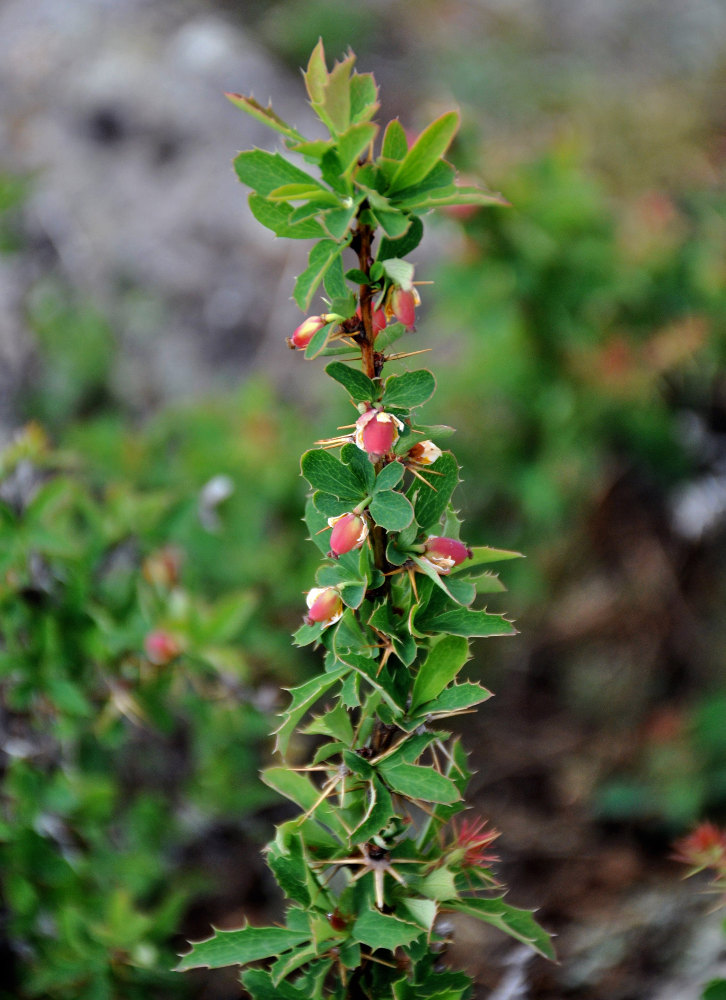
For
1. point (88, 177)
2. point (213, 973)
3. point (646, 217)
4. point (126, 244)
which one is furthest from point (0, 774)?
point (88, 177)

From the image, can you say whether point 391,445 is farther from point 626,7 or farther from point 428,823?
point 626,7

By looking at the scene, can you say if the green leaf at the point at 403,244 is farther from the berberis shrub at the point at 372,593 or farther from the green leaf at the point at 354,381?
the green leaf at the point at 354,381

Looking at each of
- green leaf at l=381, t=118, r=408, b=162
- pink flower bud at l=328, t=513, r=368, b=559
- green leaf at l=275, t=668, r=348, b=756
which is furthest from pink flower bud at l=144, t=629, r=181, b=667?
green leaf at l=381, t=118, r=408, b=162

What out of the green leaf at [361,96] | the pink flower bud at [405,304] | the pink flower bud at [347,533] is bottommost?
the pink flower bud at [347,533]

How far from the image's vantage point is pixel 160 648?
57.3 inches

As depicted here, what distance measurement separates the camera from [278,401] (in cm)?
318

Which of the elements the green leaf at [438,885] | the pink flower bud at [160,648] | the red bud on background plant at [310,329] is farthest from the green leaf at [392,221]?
the pink flower bud at [160,648]

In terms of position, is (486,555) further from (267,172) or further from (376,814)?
(267,172)

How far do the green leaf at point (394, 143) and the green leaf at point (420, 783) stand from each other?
0.62m

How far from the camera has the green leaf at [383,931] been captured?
0.81 m

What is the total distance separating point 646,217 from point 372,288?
2099 mm

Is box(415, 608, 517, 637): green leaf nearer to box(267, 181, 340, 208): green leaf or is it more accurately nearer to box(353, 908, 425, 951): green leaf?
box(353, 908, 425, 951): green leaf

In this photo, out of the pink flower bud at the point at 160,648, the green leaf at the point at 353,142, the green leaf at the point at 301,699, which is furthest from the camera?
the pink flower bud at the point at 160,648

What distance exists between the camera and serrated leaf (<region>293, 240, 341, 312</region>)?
78cm
